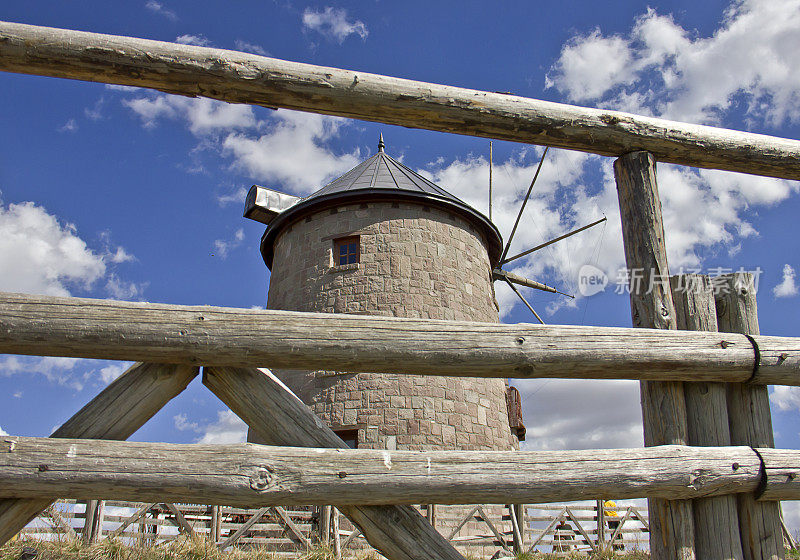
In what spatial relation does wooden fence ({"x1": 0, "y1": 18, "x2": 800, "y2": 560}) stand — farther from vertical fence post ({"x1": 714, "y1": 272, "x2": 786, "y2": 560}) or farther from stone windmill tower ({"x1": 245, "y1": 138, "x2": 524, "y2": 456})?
stone windmill tower ({"x1": 245, "y1": 138, "x2": 524, "y2": 456})

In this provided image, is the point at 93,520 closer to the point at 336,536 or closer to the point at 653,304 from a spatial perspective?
the point at 336,536

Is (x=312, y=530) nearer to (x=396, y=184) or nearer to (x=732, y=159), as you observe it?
(x=396, y=184)

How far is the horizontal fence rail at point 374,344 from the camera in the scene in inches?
116

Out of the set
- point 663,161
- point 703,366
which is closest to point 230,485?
point 703,366

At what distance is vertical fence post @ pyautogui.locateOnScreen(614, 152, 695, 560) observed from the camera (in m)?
3.38

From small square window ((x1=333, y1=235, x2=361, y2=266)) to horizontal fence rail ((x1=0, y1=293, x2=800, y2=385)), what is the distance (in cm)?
906

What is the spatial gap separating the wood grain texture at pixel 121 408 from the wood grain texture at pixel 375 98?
1574 mm

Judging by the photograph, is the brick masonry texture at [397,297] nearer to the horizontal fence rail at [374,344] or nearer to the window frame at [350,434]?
the window frame at [350,434]

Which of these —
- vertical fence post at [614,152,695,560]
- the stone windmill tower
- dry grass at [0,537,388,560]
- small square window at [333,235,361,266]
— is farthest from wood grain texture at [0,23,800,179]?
small square window at [333,235,361,266]

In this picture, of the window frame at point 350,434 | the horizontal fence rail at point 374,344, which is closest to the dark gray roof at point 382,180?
the window frame at point 350,434

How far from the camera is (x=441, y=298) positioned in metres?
12.0

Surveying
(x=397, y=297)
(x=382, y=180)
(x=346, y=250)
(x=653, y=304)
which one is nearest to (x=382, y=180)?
(x=382, y=180)

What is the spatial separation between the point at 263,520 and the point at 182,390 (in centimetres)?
741

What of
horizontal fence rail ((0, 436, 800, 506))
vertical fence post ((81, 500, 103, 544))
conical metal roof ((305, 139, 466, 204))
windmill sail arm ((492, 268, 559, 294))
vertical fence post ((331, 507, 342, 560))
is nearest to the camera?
horizontal fence rail ((0, 436, 800, 506))
